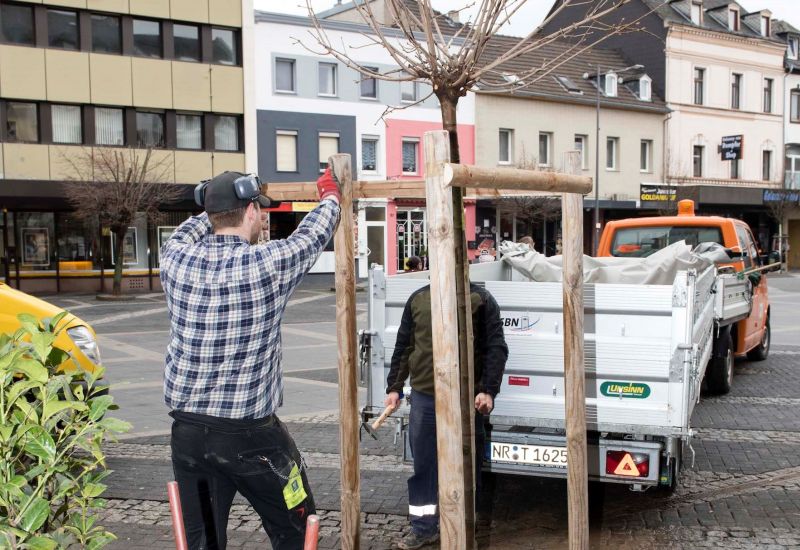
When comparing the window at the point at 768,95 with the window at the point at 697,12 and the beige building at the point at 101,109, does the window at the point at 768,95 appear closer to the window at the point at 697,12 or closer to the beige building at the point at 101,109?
the window at the point at 697,12

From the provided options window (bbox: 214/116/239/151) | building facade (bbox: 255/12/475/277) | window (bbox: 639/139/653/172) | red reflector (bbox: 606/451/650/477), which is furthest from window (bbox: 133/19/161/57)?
red reflector (bbox: 606/451/650/477)

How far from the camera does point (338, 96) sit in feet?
109

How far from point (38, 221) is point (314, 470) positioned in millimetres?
24946

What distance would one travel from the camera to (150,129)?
97.8 feet

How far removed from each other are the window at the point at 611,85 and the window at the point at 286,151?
654 inches

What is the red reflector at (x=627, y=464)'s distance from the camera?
192 inches

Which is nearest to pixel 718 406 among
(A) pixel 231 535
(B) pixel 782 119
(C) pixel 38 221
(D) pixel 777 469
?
(D) pixel 777 469

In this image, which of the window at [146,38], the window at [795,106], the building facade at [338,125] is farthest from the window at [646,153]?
the window at [146,38]

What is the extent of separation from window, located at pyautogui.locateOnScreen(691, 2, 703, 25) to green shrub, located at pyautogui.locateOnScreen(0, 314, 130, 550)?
149ft

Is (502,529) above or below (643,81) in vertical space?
below

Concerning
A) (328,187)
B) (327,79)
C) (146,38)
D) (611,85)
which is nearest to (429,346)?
(328,187)

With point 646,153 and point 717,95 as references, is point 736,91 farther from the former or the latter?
point 646,153

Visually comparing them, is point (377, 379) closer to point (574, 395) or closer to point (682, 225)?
point (574, 395)

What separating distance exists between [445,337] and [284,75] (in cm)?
3050
